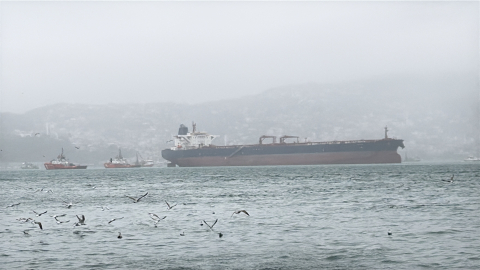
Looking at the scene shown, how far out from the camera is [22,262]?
19.5m

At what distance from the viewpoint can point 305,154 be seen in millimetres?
135125

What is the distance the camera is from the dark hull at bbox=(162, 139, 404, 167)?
131250mm

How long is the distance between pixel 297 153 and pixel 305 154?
2518mm

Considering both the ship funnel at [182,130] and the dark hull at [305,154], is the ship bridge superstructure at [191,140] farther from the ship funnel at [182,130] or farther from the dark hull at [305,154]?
the dark hull at [305,154]

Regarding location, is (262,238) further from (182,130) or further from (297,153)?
(182,130)

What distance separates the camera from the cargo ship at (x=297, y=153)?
13138cm

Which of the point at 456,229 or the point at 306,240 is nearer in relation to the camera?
the point at 306,240

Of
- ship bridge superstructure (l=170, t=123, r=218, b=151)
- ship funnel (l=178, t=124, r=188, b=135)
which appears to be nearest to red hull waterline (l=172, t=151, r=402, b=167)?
ship bridge superstructure (l=170, t=123, r=218, b=151)

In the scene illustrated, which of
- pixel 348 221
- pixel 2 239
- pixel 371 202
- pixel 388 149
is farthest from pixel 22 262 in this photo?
pixel 388 149

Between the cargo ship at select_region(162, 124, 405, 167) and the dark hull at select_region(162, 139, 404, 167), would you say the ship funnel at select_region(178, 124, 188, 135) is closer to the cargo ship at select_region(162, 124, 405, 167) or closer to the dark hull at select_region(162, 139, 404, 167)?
the cargo ship at select_region(162, 124, 405, 167)

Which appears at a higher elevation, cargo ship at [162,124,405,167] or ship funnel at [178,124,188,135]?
ship funnel at [178,124,188,135]

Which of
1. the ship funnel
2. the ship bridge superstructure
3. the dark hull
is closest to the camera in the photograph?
the dark hull

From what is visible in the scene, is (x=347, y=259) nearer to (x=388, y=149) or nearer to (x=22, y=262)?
(x=22, y=262)

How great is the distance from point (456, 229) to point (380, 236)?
4.24m
